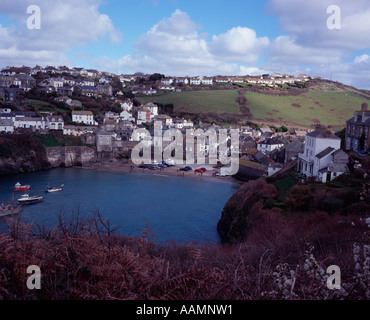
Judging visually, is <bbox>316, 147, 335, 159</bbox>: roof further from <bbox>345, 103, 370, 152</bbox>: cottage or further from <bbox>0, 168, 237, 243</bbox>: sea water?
<bbox>0, 168, 237, 243</bbox>: sea water

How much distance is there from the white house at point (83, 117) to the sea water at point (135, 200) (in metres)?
7.76

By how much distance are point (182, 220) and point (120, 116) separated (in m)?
23.1

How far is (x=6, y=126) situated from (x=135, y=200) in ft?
48.4

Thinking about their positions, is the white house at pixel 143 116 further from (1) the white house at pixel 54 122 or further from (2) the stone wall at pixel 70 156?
(2) the stone wall at pixel 70 156

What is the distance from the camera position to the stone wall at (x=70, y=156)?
82.4ft

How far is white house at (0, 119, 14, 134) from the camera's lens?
81.2ft

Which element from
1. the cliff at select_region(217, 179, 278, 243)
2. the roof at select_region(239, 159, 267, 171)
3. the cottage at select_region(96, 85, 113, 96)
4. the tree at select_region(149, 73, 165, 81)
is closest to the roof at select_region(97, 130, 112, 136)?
the roof at select_region(239, 159, 267, 171)

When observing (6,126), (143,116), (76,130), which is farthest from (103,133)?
(143,116)

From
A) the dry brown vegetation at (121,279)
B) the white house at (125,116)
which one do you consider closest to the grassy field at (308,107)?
the white house at (125,116)

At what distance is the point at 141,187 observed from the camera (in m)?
18.6

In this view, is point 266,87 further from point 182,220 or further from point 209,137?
point 182,220

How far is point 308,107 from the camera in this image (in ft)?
146

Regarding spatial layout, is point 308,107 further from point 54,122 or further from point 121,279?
point 121,279
